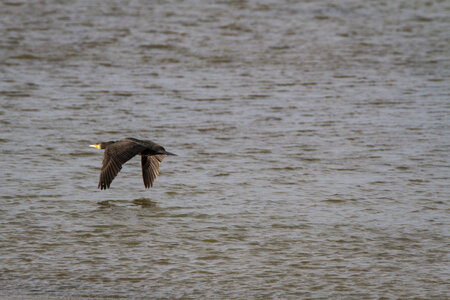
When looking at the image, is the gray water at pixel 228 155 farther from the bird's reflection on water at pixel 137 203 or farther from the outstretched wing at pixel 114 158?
the outstretched wing at pixel 114 158

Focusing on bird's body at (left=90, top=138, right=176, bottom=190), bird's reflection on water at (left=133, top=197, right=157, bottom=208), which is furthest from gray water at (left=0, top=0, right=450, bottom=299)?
bird's body at (left=90, top=138, right=176, bottom=190)

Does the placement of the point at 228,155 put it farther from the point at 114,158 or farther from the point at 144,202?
the point at 114,158

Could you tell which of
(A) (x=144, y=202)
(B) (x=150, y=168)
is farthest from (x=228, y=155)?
→ (A) (x=144, y=202)

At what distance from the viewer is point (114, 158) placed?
8172mm

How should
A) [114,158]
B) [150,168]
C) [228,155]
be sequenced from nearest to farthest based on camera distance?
[114,158]
[150,168]
[228,155]

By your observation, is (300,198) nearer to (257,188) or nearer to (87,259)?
(257,188)

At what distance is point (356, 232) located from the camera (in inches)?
292

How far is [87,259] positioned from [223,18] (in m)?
12.2

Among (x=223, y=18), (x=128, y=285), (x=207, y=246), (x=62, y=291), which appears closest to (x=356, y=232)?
(x=207, y=246)

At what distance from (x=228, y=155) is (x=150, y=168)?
1.37 meters

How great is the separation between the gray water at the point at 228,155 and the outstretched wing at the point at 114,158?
27cm

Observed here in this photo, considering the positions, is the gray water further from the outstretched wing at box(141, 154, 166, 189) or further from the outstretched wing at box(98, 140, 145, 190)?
the outstretched wing at box(98, 140, 145, 190)

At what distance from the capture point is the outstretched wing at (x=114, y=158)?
318 inches

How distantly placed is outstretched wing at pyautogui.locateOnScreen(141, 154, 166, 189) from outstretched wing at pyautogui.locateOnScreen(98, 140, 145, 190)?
0.49m
